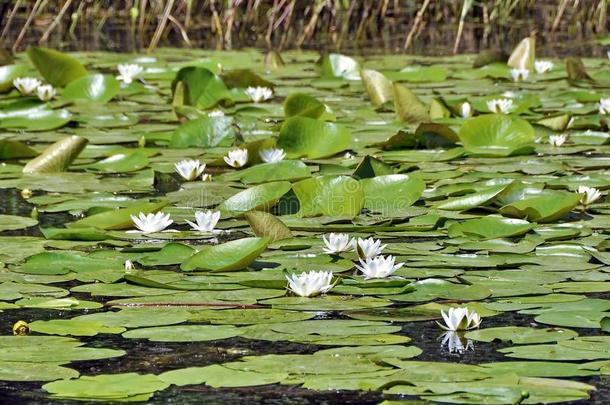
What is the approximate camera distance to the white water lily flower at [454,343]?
2031 mm

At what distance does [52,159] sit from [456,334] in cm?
192

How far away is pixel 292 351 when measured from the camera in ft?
6.64

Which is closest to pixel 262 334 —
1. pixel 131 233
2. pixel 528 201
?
pixel 131 233

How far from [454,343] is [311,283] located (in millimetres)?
371

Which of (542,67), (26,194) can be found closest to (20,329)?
(26,194)

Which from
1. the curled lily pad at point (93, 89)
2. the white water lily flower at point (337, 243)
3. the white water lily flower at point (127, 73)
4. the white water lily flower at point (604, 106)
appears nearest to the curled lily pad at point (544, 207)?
the white water lily flower at point (337, 243)

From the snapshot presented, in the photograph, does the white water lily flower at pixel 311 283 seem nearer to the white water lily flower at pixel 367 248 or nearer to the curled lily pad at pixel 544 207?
the white water lily flower at pixel 367 248

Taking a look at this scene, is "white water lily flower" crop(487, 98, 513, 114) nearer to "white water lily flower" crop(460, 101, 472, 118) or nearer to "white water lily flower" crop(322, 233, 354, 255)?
"white water lily flower" crop(460, 101, 472, 118)

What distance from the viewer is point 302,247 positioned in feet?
8.96

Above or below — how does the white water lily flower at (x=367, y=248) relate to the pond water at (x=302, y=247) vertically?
above

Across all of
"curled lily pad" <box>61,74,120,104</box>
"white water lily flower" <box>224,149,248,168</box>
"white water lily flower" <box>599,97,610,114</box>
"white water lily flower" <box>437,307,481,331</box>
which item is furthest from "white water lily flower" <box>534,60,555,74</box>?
"white water lily flower" <box>437,307,481,331</box>

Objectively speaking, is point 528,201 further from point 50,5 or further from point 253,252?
point 50,5

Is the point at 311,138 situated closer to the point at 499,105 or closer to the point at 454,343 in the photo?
the point at 499,105

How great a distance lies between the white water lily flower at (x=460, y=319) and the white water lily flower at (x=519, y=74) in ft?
11.6
